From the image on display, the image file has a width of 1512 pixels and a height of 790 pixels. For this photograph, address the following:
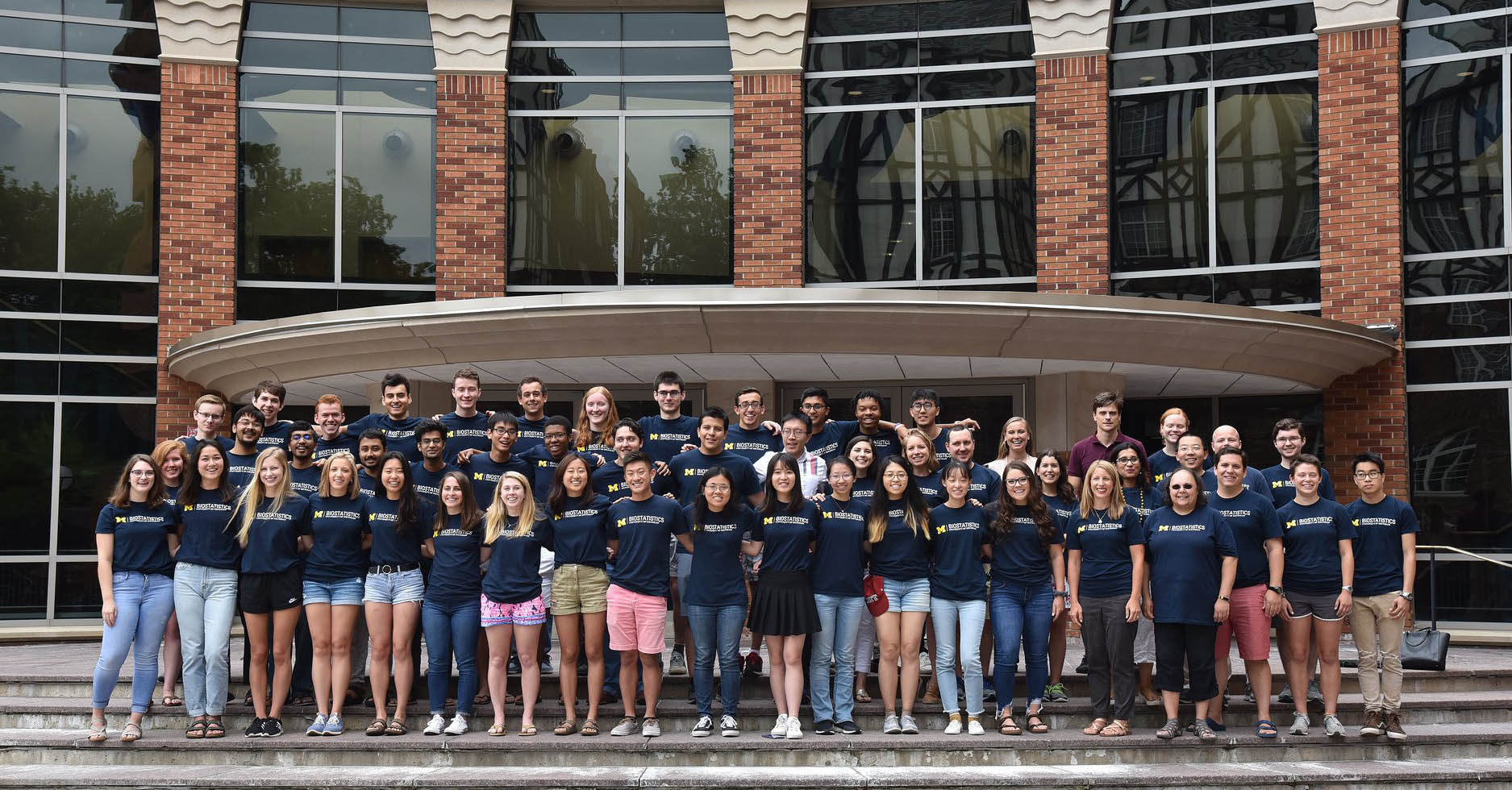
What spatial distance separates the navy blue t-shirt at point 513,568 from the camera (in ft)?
25.0

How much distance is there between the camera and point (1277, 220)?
44.5 ft

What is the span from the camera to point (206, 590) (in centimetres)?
777

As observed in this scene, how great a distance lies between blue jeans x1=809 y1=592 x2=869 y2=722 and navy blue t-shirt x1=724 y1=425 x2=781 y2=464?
45.7 inches

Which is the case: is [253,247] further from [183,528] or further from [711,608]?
[711,608]

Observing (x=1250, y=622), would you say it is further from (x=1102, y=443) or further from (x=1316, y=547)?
(x=1102, y=443)

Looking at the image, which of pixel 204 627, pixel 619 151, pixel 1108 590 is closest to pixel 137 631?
pixel 204 627

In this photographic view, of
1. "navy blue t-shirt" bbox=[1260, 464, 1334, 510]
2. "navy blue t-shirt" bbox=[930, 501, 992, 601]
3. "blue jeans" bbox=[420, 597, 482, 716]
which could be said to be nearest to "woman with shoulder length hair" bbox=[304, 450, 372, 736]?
"blue jeans" bbox=[420, 597, 482, 716]

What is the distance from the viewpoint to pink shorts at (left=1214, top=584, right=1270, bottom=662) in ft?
24.8

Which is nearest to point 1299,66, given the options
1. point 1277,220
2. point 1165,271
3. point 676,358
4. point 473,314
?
point 1277,220

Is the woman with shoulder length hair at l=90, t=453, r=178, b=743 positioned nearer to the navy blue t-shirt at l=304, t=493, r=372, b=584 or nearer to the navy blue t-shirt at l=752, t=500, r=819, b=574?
the navy blue t-shirt at l=304, t=493, r=372, b=584

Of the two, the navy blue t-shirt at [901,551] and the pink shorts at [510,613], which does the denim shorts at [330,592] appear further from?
the navy blue t-shirt at [901,551]

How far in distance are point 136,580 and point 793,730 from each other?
405 cm

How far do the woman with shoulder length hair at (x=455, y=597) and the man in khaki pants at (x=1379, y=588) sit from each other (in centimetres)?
526

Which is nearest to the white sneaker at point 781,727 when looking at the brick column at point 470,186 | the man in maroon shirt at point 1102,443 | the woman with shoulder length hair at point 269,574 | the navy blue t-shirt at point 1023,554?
the navy blue t-shirt at point 1023,554
